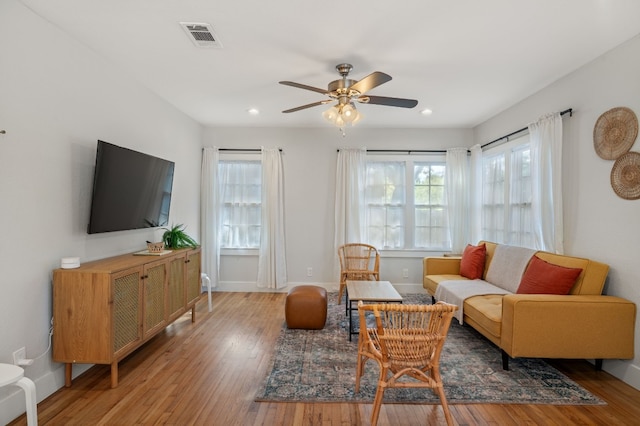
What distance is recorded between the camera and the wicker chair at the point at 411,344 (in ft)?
6.30

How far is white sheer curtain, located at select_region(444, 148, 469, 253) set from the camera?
5.29m

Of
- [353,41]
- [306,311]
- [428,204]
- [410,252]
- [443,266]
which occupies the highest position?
[353,41]

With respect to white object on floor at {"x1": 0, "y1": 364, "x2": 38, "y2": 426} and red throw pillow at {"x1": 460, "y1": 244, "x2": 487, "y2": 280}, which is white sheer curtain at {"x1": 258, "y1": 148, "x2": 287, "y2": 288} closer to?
red throw pillow at {"x1": 460, "y1": 244, "x2": 487, "y2": 280}

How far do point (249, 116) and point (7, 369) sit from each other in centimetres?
382

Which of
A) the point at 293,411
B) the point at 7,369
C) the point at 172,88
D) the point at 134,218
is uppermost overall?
the point at 172,88

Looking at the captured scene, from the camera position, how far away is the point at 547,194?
11.2 ft

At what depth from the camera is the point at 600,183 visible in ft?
9.50

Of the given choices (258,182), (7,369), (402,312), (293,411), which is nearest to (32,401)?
(7,369)

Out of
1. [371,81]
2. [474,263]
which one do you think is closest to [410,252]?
[474,263]

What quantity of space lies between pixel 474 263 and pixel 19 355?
4.45m

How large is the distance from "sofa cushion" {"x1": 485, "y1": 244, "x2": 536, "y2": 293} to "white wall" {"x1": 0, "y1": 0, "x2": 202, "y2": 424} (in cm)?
409

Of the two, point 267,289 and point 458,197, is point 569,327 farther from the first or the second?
point 267,289

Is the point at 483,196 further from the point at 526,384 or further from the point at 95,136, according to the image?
the point at 95,136

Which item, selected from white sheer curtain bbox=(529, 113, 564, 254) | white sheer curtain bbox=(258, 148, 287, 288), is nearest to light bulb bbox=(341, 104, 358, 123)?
white sheer curtain bbox=(529, 113, 564, 254)
